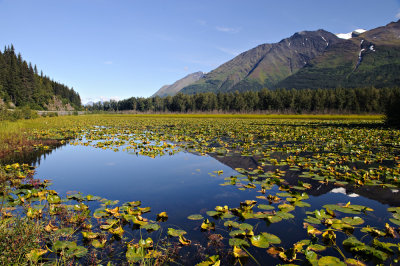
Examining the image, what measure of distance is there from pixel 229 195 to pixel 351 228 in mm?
2759

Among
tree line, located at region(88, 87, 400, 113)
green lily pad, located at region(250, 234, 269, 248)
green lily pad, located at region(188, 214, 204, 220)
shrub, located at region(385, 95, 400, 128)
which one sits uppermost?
tree line, located at region(88, 87, 400, 113)

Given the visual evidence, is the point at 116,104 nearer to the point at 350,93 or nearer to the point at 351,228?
the point at 350,93

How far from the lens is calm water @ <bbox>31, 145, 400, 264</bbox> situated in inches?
166

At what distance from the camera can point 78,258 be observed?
313cm

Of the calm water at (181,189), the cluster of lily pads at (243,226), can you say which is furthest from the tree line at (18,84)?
the cluster of lily pads at (243,226)

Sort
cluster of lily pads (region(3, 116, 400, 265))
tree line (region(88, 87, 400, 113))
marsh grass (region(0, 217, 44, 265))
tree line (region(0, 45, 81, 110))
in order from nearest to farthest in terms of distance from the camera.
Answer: marsh grass (region(0, 217, 44, 265)) < cluster of lily pads (region(3, 116, 400, 265)) < tree line (region(88, 87, 400, 113)) < tree line (region(0, 45, 81, 110))

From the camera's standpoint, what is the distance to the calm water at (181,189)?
421cm

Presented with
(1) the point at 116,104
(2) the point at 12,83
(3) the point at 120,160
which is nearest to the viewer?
(3) the point at 120,160

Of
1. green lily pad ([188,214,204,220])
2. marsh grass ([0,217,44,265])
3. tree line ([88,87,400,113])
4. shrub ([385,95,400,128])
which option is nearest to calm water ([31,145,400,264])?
green lily pad ([188,214,204,220])

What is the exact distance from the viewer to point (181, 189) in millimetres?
6297

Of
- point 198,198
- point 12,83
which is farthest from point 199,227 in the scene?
point 12,83

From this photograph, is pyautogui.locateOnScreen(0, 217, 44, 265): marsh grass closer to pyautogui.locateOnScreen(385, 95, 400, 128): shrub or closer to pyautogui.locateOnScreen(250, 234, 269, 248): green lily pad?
pyautogui.locateOnScreen(250, 234, 269, 248): green lily pad

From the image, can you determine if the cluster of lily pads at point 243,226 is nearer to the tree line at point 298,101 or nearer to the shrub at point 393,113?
the shrub at point 393,113

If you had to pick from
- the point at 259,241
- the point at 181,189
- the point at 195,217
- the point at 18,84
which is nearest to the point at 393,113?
the point at 181,189
